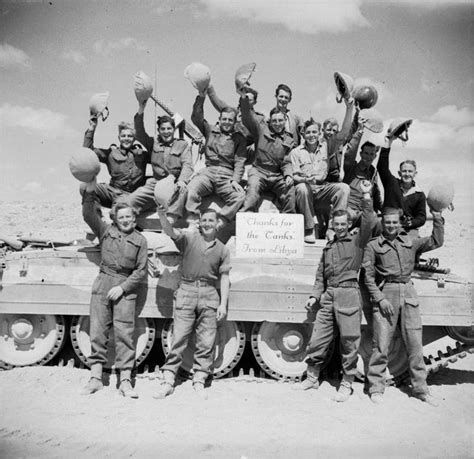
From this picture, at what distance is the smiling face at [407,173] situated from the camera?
7371 mm

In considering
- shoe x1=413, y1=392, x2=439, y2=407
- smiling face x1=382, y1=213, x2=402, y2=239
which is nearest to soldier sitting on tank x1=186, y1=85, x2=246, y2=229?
smiling face x1=382, y1=213, x2=402, y2=239

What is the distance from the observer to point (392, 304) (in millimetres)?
6492

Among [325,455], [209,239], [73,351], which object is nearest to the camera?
[325,455]

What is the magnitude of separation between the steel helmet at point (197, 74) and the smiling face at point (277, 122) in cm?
110

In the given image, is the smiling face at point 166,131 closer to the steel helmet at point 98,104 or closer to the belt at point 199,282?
the steel helmet at point 98,104

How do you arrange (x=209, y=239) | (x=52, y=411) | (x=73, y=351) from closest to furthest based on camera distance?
(x=52, y=411) → (x=209, y=239) → (x=73, y=351)

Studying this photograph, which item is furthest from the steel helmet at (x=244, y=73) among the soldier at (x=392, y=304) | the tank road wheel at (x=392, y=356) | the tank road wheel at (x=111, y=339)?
the tank road wheel at (x=392, y=356)

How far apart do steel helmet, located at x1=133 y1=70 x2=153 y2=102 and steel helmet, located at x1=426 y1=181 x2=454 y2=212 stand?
4.07m

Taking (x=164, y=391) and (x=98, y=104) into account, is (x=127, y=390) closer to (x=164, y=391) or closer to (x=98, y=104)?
(x=164, y=391)

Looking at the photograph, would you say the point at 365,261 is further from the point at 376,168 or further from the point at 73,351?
the point at 73,351

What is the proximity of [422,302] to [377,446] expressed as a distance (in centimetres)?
238

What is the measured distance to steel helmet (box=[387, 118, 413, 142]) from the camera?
7453mm

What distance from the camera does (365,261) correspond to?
6.50 meters

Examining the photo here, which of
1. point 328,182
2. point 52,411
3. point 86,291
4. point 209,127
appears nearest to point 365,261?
point 328,182
